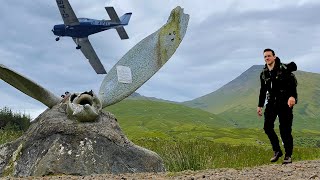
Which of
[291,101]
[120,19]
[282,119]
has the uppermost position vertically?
[120,19]

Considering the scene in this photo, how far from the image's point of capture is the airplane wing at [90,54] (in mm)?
40566

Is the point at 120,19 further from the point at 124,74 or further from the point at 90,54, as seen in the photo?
the point at 124,74

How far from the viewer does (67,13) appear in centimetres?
3991

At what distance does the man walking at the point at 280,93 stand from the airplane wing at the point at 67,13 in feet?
109

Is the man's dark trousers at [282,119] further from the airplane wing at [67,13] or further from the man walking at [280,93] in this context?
the airplane wing at [67,13]

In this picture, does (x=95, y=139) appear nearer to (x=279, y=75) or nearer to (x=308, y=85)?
(x=279, y=75)

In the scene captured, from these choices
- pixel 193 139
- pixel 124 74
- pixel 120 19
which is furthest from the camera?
pixel 120 19

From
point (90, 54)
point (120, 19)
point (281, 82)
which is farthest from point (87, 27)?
point (281, 82)

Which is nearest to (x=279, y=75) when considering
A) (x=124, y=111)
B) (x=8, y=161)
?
(x=8, y=161)

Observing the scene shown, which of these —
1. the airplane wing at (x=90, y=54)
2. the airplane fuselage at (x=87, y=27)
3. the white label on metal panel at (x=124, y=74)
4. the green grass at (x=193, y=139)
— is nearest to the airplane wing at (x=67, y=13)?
the airplane fuselage at (x=87, y=27)

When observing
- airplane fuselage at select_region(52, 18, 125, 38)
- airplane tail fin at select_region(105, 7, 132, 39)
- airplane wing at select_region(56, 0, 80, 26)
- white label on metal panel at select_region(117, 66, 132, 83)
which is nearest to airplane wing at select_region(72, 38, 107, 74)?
airplane fuselage at select_region(52, 18, 125, 38)

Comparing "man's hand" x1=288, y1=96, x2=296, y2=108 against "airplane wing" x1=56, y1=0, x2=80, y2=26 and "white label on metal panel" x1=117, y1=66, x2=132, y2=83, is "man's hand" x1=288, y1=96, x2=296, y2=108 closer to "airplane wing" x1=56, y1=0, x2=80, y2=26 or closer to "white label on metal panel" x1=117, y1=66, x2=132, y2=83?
"white label on metal panel" x1=117, y1=66, x2=132, y2=83

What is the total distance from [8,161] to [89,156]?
Answer: 48.3 inches

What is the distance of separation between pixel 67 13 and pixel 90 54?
3.45 m
